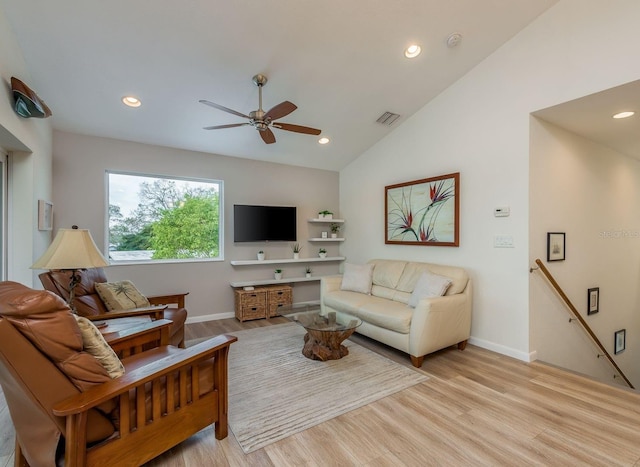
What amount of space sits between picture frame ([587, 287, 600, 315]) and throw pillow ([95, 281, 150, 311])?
214 inches

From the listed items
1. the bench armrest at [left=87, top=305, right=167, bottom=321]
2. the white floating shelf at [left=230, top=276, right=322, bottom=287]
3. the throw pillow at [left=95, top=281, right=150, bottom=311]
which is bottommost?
the white floating shelf at [left=230, top=276, right=322, bottom=287]

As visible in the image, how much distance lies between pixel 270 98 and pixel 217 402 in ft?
10.3

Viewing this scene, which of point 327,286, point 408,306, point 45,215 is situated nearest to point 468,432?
point 408,306

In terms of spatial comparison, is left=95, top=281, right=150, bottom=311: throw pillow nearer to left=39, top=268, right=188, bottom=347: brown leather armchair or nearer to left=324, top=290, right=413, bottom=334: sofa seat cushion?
left=39, top=268, right=188, bottom=347: brown leather armchair

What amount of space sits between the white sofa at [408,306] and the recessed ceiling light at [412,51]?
2.47 meters

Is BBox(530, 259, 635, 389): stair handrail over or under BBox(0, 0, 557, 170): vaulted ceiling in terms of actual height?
under

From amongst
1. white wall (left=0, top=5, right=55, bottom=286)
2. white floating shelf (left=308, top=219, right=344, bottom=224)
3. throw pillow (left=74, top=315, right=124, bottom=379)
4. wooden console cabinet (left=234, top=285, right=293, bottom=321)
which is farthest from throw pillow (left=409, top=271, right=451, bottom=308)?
white wall (left=0, top=5, right=55, bottom=286)

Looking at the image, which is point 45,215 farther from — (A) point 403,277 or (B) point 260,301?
(A) point 403,277

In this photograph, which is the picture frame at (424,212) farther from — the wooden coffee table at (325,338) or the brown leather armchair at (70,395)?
the brown leather armchair at (70,395)

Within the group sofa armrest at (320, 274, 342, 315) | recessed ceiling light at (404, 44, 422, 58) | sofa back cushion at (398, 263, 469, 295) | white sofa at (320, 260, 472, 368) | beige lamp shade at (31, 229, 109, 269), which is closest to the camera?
beige lamp shade at (31, 229, 109, 269)

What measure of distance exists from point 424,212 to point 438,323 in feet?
5.54

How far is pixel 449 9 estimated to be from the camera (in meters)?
2.77

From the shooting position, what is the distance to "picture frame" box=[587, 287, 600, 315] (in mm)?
3828

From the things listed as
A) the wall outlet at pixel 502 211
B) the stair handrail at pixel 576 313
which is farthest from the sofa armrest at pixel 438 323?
the wall outlet at pixel 502 211
